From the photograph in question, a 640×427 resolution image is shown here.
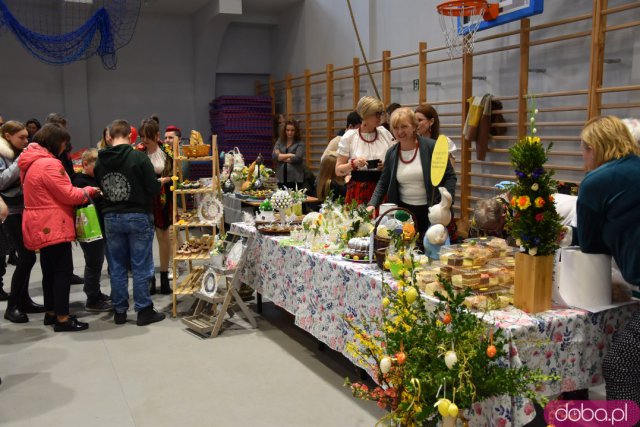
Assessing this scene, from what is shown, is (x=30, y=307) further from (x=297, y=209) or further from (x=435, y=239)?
(x=435, y=239)

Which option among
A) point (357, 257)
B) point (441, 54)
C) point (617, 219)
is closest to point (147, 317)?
point (357, 257)

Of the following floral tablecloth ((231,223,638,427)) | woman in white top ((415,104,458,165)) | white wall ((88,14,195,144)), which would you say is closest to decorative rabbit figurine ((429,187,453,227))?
floral tablecloth ((231,223,638,427))

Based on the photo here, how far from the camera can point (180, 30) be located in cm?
952

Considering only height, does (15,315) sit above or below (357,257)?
below

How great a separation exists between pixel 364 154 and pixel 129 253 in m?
1.81

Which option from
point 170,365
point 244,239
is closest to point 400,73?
point 244,239

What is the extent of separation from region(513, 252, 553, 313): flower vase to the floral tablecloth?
0.03 meters

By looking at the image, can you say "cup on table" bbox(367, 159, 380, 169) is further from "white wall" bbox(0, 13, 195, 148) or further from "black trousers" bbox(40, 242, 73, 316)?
"white wall" bbox(0, 13, 195, 148)

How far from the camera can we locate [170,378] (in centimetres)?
325

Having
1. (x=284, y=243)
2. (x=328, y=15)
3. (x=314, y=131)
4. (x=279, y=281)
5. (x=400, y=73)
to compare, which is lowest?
(x=279, y=281)

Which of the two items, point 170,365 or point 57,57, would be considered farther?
point 57,57

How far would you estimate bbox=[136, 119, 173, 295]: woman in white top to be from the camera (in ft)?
15.6

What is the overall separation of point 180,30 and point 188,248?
20.1ft

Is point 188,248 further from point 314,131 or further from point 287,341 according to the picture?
point 314,131
